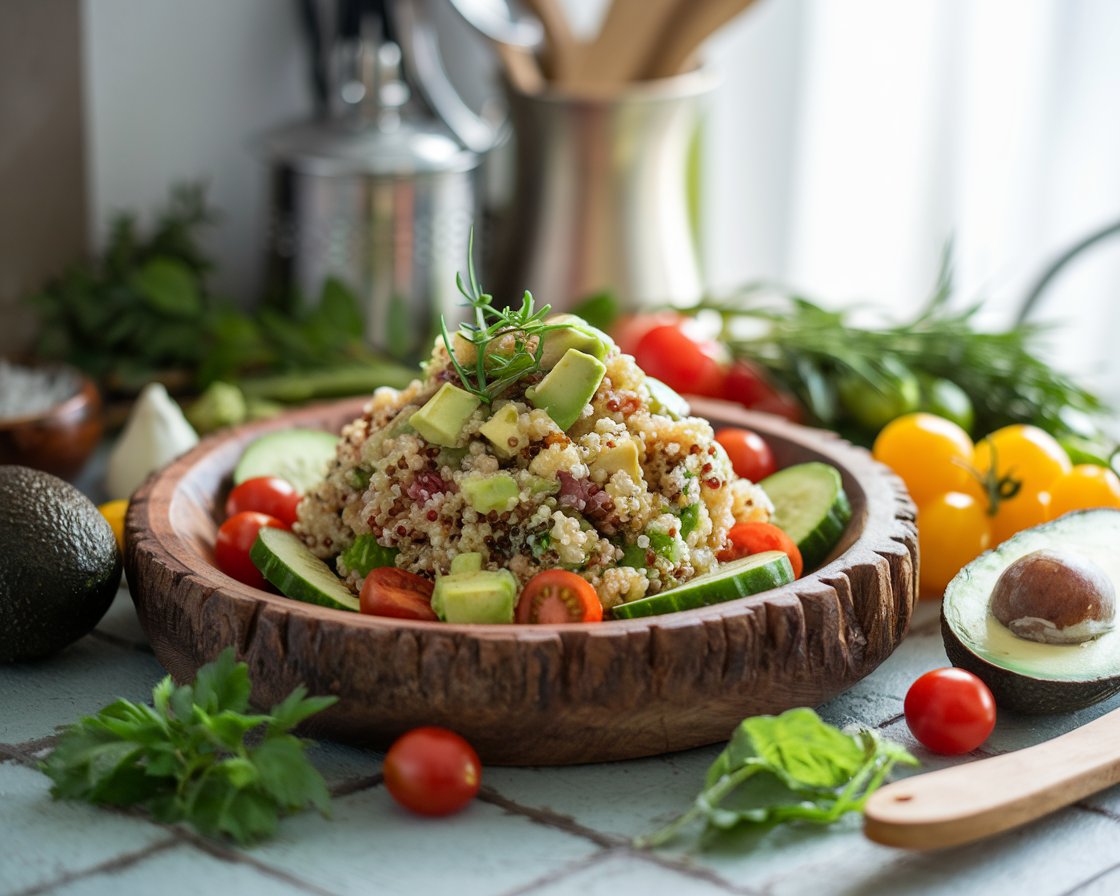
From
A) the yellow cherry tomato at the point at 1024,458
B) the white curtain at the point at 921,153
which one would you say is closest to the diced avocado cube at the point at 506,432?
the yellow cherry tomato at the point at 1024,458

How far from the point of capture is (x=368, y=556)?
166 cm

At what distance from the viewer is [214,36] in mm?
3146

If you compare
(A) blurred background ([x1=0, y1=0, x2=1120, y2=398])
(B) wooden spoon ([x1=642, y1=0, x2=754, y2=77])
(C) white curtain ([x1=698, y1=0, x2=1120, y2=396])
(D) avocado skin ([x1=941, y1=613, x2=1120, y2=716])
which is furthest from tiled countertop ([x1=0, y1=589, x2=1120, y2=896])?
(C) white curtain ([x1=698, y1=0, x2=1120, y2=396])

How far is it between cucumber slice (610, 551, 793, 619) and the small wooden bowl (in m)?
1.15

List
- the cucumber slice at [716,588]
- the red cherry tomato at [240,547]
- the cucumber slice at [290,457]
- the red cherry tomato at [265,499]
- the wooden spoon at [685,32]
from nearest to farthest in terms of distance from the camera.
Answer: the cucumber slice at [716,588]
the red cherry tomato at [240,547]
the red cherry tomato at [265,499]
the cucumber slice at [290,457]
the wooden spoon at [685,32]

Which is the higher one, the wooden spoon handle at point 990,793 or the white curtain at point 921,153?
the white curtain at point 921,153

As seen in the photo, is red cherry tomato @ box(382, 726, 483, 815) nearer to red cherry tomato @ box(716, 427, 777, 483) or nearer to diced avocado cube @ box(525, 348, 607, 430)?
diced avocado cube @ box(525, 348, 607, 430)

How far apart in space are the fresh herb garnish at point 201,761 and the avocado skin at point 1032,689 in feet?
2.42

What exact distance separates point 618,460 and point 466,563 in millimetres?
199

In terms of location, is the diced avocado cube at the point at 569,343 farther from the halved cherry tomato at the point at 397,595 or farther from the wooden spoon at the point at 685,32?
the wooden spoon at the point at 685,32

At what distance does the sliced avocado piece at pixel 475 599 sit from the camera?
4.94 ft

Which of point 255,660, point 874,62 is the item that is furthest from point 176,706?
point 874,62

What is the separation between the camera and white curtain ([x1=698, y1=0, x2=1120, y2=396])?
329 cm

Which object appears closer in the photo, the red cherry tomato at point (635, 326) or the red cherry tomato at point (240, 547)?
the red cherry tomato at point (240, 547)
